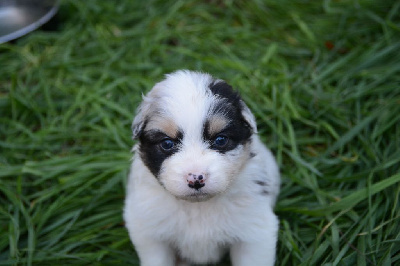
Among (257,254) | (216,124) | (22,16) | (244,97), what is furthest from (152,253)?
(22,16)

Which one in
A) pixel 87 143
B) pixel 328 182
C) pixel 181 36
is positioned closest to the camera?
pixel 328 182

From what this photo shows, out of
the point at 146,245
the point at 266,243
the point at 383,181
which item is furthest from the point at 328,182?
the point at 146,245

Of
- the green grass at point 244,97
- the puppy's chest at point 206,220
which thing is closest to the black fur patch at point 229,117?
the puppy's chest at point 206,220

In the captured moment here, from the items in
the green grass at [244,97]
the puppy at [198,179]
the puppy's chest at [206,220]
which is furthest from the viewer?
the green grass at [244,97]

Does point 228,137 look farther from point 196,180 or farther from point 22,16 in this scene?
point 22,16

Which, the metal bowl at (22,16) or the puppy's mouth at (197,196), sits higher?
the metal bowl at (22,16)

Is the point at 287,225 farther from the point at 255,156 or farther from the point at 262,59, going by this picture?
the point at 262,59

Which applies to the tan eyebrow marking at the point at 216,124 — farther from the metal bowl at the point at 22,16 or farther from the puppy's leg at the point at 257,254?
the metal bowl at the point at 22,16

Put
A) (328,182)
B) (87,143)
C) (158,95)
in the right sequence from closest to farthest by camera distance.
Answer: (158,95) < (328,182) < (87,143)
